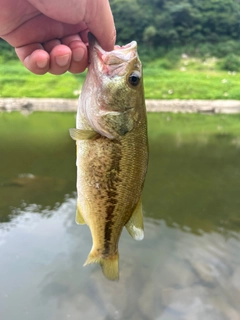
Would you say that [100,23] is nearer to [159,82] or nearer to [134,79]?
[134,79]

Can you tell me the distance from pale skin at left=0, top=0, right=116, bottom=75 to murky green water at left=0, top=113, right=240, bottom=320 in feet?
17.4

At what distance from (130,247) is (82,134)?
268 inches

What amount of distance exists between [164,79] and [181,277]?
88.9 ft

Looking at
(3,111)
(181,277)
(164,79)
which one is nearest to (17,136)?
(3,111)

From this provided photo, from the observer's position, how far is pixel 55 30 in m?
2.89

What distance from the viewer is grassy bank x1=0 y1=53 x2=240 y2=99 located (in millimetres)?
28156

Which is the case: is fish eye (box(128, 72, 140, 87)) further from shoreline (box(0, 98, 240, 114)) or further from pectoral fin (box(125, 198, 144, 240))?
shoreline (box(0, 98, 240, 114))

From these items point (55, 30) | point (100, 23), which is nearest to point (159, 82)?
point (55, 30)

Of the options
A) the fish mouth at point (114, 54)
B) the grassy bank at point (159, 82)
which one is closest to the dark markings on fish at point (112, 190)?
the fish mouth at point (114, 54)

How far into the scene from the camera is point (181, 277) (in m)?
7.80

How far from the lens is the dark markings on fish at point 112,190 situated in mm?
2420

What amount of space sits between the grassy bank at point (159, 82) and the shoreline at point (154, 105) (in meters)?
0.62

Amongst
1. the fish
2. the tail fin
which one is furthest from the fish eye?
the tail fin

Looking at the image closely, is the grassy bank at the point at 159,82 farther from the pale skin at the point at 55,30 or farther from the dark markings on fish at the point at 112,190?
the dark markings on fish at the point at 112,190
